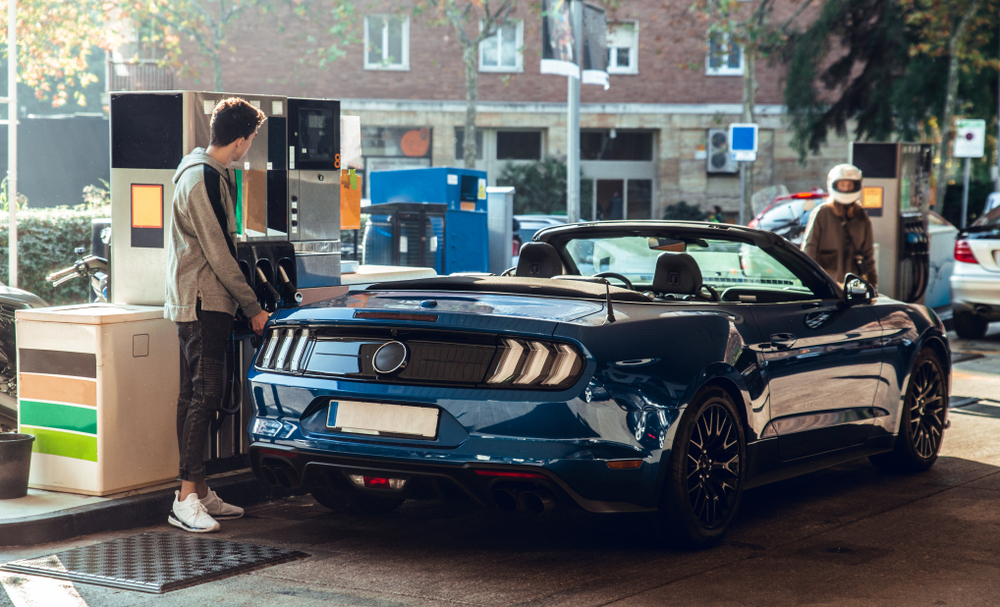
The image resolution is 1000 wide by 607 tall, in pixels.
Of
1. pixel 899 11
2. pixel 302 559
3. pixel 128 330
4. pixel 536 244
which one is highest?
pixel 899 11

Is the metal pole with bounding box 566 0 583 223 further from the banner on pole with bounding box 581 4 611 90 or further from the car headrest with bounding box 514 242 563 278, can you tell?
the car headrest with bounding box 514 242 563 278

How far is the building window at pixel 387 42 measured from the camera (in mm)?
36969

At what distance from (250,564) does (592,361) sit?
63.8 inches

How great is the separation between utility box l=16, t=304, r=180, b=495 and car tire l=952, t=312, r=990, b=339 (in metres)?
9.99

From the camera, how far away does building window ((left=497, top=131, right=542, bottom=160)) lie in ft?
126

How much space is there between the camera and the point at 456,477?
4.53 m

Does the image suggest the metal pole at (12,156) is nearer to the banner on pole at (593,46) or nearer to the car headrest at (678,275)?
the car headrest at (678,275)

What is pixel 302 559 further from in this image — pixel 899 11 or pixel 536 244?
pixel 899 11

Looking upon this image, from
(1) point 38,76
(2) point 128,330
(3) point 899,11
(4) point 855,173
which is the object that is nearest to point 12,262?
(2) point 128,330

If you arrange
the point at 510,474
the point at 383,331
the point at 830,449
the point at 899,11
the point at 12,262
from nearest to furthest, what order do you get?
the point at 510,474, the point at 383,331, the point at 830,449, the point at 12,262, the point at 899,11

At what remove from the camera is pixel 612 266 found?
7227 millimetres

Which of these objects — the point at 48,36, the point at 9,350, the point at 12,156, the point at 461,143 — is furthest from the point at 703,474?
the point at 461,143

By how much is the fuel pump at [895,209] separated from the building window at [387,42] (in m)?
25.6

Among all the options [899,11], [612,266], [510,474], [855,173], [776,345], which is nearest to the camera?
[510,474]
